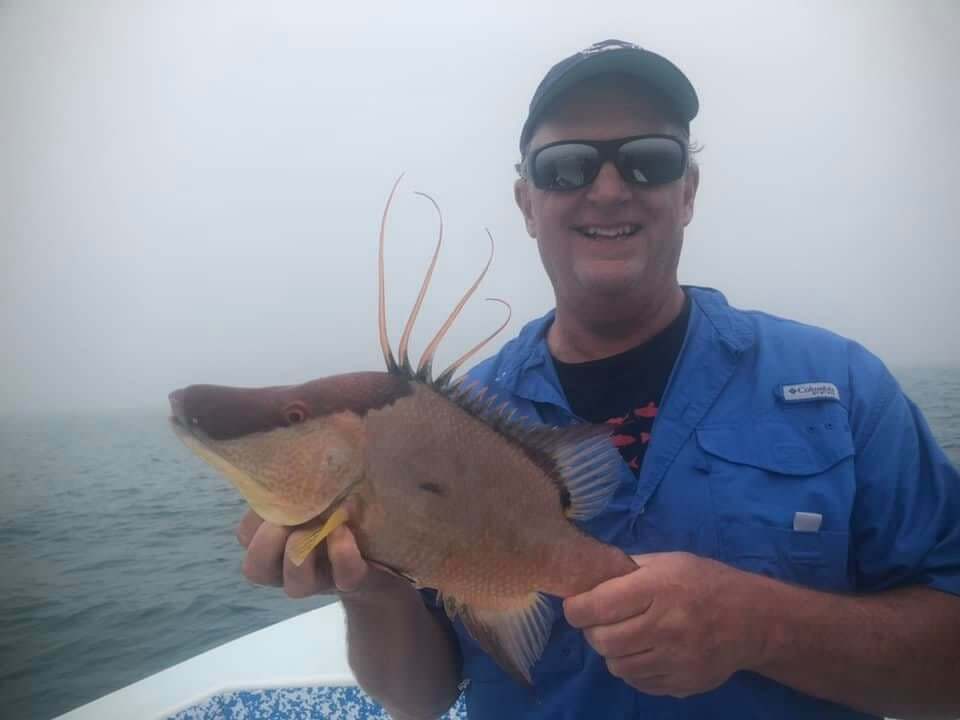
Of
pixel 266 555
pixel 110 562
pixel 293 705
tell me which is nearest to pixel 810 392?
pixel 266 555

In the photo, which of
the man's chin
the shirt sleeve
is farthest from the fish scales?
the shirt sleeve

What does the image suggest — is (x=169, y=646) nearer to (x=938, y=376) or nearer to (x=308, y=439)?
(x=308, y=439)

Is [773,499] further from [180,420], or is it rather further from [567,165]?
[180,420]

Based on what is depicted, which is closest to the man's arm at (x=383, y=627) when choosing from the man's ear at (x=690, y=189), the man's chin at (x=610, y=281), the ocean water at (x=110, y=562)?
the man's chin at (x=610, y=281)

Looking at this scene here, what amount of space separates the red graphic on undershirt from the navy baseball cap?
91 cm

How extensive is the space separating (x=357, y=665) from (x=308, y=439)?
985mm

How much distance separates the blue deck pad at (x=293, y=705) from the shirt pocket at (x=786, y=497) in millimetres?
1984

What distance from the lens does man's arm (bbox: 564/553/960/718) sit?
3.51 ft

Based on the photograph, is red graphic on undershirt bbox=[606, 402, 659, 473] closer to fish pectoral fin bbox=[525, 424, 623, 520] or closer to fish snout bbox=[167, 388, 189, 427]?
fish pectoral fin bbox=[525, 424, 623, 520]

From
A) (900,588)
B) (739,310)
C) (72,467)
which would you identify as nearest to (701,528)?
(900,588)

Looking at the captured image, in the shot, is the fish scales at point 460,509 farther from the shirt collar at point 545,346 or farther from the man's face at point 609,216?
the man's face at point 609,216

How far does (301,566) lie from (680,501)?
0.96 m

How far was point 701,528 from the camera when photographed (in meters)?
1.45

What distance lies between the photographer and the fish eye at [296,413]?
1053mm
